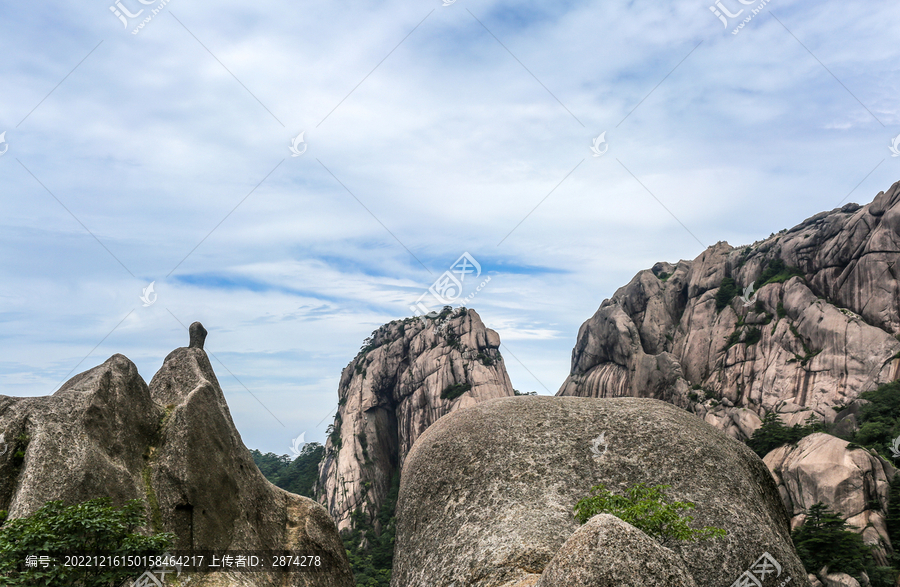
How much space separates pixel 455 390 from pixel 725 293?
1391 inches

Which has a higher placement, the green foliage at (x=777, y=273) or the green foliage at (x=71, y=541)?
the green foliage at (x=777, y=273)

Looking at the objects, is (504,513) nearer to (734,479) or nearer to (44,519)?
(734,479)

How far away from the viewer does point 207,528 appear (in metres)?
11.1

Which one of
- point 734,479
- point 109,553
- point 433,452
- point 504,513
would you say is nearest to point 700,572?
point 734,479

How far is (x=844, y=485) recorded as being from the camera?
3588 centimetres

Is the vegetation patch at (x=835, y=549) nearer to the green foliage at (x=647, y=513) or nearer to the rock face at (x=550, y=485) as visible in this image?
the rock face at (x=550, y=485)

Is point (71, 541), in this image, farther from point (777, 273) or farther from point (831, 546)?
point (777, 273)

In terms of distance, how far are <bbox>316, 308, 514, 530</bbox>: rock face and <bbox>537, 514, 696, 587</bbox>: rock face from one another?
196ft

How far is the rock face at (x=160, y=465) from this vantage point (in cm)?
982

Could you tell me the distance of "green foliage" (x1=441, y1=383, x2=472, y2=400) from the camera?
6962cm

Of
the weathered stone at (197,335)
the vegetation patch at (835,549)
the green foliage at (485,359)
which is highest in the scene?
the green foliage at (485,359)

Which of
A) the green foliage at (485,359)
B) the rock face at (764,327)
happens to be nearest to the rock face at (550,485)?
the rock face at (764,327)

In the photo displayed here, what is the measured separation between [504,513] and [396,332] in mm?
70514

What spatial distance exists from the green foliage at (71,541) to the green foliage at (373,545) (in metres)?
36.9
